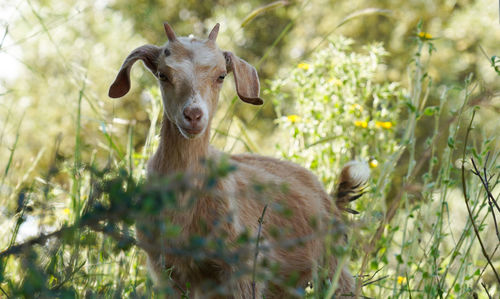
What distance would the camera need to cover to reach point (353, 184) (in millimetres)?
3221

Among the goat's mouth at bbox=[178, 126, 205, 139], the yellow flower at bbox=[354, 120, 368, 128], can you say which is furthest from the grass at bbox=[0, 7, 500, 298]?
the goat's mouth at bbox=[178, 126, 205, 139]

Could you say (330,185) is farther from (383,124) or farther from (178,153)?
(178,153)

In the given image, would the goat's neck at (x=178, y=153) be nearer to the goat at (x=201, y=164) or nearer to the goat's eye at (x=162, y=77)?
the goat at (x=201, y=164)

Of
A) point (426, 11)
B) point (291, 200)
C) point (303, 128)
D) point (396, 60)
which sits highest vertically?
point (426, 11)

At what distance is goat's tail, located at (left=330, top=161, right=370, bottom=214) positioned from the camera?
3096 mm

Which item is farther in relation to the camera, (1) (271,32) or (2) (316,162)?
Answer: (1) (271,32)

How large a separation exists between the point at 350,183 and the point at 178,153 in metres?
1.07

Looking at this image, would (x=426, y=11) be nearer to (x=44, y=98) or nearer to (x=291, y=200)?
(x=44, y=98)

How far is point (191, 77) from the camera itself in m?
2.53

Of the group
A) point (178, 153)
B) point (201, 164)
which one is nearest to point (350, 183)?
point (178, 153)

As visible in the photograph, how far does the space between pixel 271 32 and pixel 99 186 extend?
11.6 meters

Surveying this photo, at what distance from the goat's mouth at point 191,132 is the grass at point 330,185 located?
0.84 feet

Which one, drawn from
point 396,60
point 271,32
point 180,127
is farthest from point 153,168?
point 271,32

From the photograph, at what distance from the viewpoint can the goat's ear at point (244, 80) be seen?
2.78 m
